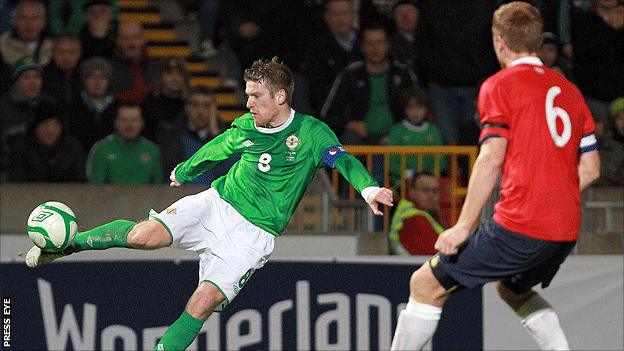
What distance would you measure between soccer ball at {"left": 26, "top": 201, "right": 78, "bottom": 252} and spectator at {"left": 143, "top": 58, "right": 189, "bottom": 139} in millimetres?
4295

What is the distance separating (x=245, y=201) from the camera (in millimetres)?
7570

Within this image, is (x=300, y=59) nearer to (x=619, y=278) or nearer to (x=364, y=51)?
(x=364, y=51)

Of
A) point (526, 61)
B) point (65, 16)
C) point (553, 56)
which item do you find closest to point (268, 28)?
point (65, 16)

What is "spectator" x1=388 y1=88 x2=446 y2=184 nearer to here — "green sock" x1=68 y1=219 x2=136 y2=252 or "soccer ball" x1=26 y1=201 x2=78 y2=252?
"green sock" x1=68 y1=219 x2=136 y2=252

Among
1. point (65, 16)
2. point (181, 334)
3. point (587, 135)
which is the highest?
point (65, 16)

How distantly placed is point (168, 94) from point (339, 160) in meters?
4.92

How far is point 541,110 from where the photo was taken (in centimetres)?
609

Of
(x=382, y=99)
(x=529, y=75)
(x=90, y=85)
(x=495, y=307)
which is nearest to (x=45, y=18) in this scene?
(x=90, y=85)

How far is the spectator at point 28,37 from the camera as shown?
39.7 feet

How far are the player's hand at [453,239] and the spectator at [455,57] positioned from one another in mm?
6081

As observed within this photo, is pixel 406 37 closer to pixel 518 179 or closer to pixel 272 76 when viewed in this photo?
pixel 272 76

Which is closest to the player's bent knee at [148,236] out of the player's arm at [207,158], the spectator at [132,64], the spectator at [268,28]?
the player's arm at [207,158]

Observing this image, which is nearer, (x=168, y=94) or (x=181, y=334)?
(x=181, y=334)

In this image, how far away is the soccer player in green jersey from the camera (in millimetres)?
7359
